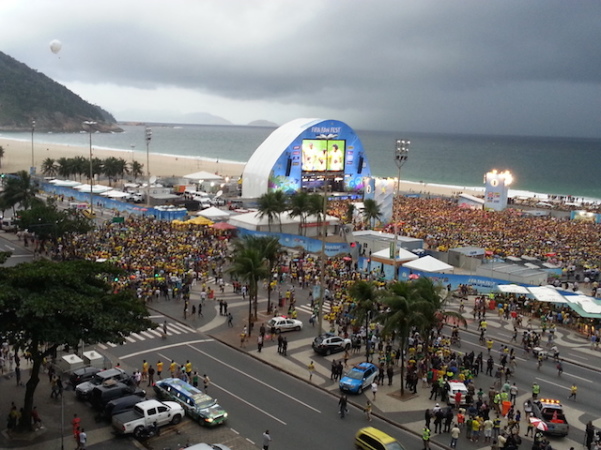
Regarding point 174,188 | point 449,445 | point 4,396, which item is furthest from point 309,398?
point 174,188

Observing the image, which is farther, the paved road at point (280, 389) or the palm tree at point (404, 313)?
the palm tree at point (404, 313)

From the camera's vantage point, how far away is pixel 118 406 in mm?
18656

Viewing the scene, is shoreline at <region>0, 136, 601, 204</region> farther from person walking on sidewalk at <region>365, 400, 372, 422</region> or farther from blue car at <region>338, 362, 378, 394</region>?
person walking on sidewalk at <region>365, 400, 372, 422</region>

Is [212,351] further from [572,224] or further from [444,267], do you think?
[572,224]

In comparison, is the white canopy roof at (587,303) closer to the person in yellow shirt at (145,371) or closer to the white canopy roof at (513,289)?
the white canopy roof at (513,289)

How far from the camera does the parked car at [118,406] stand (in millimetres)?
18578

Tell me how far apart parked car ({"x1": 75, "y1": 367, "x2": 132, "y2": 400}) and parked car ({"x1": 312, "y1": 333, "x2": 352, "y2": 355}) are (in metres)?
8.47

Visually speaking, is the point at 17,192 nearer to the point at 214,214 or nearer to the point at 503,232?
the point at 214,214

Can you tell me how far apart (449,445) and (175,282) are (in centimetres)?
2097

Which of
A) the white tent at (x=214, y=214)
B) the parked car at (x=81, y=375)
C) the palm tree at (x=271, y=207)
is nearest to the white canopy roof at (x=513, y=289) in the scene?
the parked car at (x=81, y=375)

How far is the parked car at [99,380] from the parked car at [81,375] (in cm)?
44

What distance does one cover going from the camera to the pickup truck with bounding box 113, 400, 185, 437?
17.7 m

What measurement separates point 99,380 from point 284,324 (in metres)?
10.3

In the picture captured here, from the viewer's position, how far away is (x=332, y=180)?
272 ft
